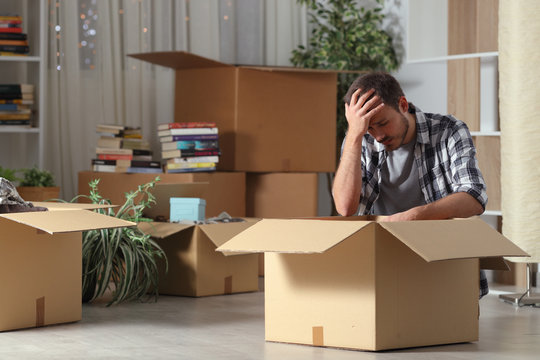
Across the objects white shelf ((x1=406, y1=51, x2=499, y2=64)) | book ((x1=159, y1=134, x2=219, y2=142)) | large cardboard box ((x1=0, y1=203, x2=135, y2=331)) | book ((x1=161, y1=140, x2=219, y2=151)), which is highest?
white shelf ((x1=406, y1=51, x2=499, y2=64))

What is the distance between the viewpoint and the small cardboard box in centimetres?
307

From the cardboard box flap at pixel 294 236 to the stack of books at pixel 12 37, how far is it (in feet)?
7.56

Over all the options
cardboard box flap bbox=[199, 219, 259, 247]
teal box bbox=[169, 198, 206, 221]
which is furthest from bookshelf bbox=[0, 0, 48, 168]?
cardboard box flap bbox=[199, 219, 259, 247]

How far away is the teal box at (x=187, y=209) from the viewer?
10.5ft

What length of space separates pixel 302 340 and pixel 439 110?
2305mm

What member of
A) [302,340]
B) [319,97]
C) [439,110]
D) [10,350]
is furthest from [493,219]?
[10,350]

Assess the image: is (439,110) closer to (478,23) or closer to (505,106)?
(478,23)

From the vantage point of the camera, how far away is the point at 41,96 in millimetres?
3920

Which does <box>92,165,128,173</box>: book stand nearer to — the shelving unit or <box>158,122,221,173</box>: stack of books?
<box>158,122,221,173</box>: stack of books

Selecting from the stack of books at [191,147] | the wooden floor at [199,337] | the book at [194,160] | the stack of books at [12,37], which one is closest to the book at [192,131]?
the stack of books at [191,147]

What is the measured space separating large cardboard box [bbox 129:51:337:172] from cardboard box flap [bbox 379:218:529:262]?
193 centimetres

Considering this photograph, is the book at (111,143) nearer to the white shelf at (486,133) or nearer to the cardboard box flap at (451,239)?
the white shelf at (486,133)

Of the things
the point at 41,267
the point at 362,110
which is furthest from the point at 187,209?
the point at 362,110

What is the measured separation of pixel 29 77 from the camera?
4039mm
